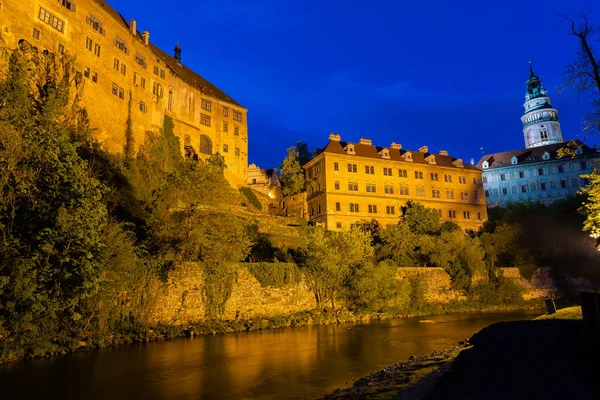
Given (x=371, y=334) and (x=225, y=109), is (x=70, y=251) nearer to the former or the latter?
(x=371, y=334)

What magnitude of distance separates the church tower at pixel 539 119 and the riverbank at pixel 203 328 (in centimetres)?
7754

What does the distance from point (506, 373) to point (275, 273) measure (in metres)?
21.8

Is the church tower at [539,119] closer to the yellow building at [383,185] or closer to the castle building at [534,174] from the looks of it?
the castle building at [534,174]

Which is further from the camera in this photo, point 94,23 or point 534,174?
point 534,174

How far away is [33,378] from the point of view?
47.8 ft

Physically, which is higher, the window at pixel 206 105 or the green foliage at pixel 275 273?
the window at pixel 206 105

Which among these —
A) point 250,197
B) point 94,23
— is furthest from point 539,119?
point 94,23

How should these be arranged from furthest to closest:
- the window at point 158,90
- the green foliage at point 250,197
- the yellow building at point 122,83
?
the green foliage at point 250,197, the window at point 158,90, the yellow building at point 122,83

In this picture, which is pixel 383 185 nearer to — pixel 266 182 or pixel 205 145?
pixel 266 182

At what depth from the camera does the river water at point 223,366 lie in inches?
526

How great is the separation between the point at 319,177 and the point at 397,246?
58.1ft

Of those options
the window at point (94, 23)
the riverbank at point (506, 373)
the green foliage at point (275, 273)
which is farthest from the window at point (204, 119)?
the riverbank at point (506, 373)

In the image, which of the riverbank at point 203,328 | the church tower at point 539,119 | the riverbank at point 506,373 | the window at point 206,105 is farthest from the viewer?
the church tower at point 539,119

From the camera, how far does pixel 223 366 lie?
1688cm
